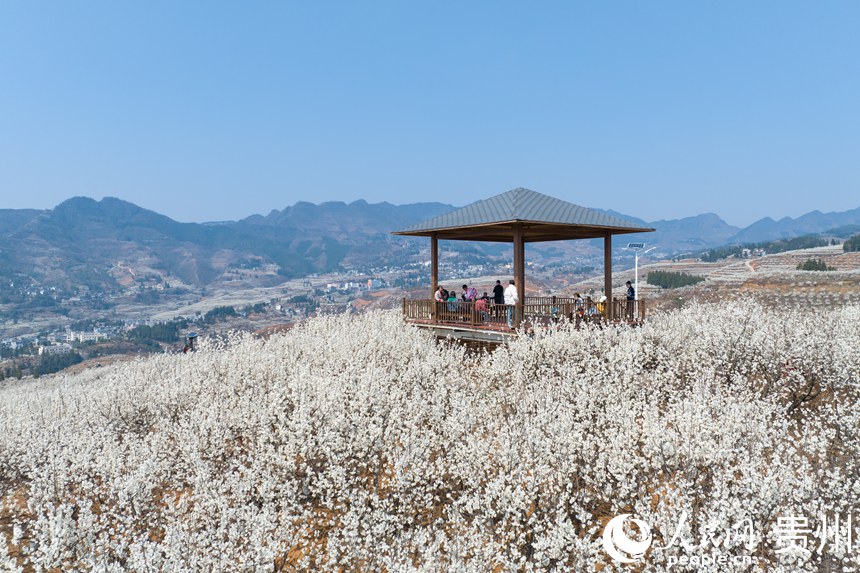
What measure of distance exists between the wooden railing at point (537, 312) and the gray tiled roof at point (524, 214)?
240cm

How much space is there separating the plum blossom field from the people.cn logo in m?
0.12

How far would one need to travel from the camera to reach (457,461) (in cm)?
646

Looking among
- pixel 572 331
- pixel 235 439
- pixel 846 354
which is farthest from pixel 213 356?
pixel 846 354

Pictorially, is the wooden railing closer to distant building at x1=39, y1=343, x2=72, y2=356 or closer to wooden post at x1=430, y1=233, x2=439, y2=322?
wooden post at x1=430, y1=233, x2=439, y2=322

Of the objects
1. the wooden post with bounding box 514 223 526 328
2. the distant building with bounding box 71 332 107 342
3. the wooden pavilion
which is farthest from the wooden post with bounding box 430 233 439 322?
the distant building with bounding box 71 332 107 342

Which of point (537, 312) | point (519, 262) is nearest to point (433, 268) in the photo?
point (519, 262)

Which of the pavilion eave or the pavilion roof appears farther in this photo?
the pavilion eave

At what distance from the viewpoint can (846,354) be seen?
8625 mm

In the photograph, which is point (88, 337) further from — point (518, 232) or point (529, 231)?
point (518, 232)

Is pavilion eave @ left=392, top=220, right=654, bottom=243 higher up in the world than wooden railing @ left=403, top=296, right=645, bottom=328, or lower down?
higher up

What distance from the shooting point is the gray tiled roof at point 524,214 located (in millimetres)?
14570

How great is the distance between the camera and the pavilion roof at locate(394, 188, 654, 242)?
1447 centimetres

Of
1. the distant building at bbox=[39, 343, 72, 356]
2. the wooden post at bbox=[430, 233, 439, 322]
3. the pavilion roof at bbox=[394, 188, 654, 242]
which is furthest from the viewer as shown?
the distant building at bbox=[39, 343, 72, 356]

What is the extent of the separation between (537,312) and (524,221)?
2610mm
